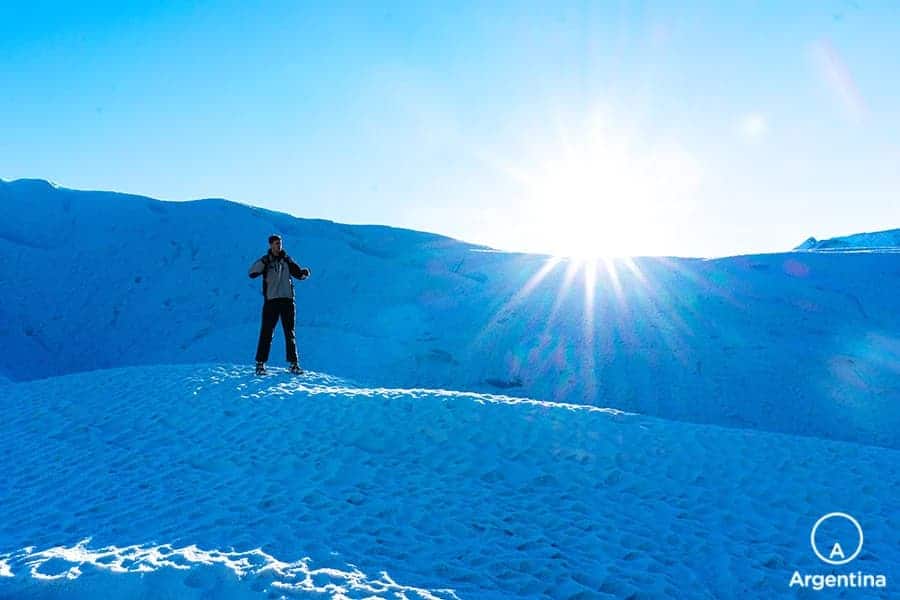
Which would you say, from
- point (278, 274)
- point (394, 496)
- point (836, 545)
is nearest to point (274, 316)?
point (278, 274)

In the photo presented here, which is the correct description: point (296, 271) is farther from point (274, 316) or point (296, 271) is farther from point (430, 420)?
point (430, 420)

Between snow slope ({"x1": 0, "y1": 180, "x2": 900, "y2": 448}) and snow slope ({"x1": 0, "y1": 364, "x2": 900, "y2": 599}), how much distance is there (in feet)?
20.5

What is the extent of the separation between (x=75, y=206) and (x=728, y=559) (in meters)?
25.8

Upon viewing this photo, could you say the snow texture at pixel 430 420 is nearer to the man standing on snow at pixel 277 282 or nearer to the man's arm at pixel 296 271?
the man standing on snow at pixel 277 282

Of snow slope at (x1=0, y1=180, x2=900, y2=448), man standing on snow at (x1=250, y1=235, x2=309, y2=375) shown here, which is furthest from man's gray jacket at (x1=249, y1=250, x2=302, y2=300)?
snow slope at (x1=0, y1=180, x2=900, y2=448)

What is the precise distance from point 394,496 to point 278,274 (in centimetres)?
527

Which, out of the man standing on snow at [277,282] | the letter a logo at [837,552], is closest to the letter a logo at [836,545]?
the letter a logo at [837,552]

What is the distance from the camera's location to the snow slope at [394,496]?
4.20 meters

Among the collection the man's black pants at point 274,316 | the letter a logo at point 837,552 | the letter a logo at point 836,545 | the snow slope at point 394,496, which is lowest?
the letter a logo at point 837,552

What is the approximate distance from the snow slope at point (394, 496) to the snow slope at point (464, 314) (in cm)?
625

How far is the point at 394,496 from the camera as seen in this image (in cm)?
600

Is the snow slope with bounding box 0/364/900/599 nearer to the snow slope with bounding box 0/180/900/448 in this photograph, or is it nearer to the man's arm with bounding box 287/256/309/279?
the man's arm with bounding box 287/256/309/279

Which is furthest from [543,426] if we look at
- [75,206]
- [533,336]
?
[75,206]

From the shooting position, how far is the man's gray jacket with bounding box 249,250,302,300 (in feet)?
32.6
